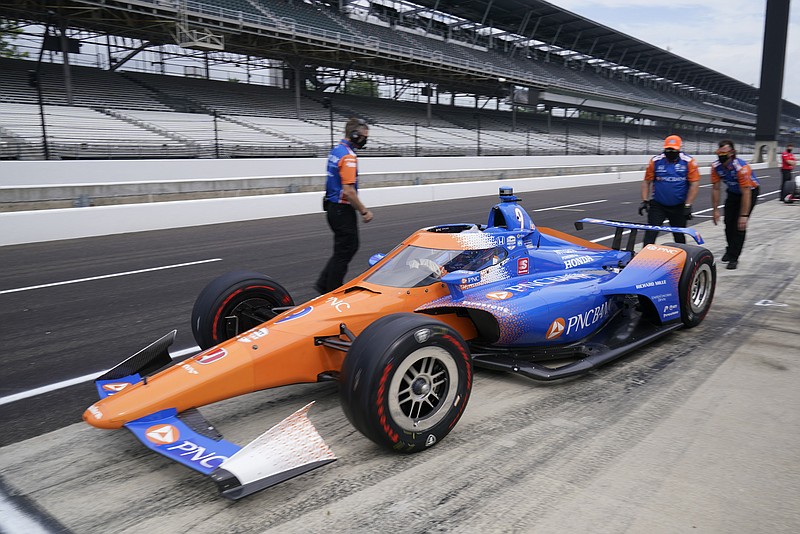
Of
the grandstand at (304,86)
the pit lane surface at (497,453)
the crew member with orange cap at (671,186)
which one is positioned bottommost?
the pit lane surface at (497,453)

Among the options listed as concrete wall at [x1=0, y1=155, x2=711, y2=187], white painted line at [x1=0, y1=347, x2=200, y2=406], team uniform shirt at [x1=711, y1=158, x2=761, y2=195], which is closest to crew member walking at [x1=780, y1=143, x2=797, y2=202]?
team uniform shirt at [x1=711, y1=158, x2=761, y2=195]

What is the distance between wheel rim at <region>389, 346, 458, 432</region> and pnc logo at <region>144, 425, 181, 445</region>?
104 centimetres

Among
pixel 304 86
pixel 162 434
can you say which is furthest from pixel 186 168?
pixel 304 86

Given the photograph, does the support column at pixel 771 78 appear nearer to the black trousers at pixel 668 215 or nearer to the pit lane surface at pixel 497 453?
the black trousers at pixel 668 215

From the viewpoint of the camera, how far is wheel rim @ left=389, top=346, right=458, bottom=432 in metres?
2.93

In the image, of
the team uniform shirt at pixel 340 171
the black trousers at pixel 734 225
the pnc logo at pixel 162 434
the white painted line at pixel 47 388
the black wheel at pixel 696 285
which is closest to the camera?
the pnc logo at pixel 162 434

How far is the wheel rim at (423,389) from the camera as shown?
2926 millimetres

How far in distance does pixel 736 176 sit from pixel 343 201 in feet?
17.8

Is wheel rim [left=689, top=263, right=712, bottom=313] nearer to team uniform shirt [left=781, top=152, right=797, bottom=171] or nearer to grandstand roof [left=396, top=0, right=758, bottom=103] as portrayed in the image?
team uniform shirt [left=781, top=152, right=797, bottom=171]

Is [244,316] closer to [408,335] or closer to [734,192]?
[408,335]

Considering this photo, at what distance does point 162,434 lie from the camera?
2721mm

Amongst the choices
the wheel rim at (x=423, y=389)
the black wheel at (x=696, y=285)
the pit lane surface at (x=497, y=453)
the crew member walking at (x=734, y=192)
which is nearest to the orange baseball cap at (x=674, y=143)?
the crew member walking at (x=734, y=192)

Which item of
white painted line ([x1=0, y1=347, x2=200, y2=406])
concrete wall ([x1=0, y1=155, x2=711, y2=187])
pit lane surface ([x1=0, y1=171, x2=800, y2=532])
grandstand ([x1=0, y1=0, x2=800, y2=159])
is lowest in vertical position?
pit lane surface ([x1=0, y1=171, x2=800, y2=532])

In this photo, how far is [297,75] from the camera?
96.2 ft
